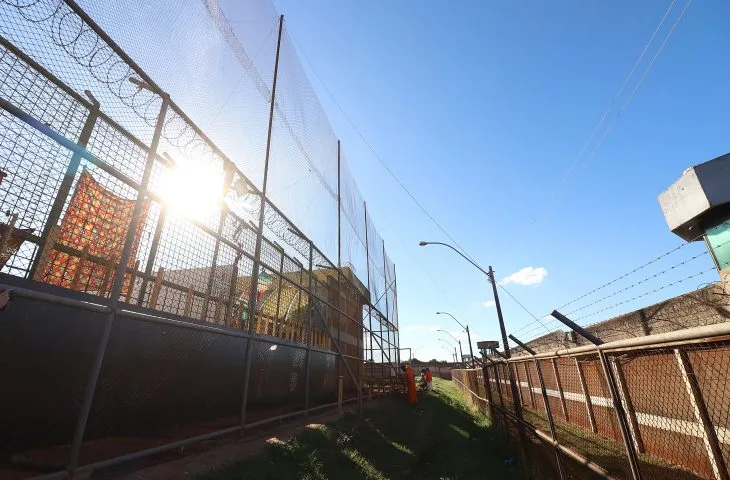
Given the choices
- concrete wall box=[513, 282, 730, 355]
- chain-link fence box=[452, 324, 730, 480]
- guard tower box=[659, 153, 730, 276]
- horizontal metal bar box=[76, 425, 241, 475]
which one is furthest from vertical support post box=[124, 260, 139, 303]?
guard tower box=[659, 153, 730, 276]

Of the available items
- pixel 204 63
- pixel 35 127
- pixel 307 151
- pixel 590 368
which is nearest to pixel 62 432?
pixel 35 127

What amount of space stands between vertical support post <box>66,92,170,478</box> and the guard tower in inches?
496

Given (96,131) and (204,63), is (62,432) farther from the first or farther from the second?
(204,63)

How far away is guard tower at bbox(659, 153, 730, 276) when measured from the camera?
9.38 meters

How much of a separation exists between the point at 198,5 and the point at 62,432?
5401 millimetres

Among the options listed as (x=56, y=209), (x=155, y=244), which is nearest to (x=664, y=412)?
(x=155, y=244)

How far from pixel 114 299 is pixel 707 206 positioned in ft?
45.1

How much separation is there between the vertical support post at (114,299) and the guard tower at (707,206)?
12608 millimetres

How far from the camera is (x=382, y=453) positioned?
6246 mm

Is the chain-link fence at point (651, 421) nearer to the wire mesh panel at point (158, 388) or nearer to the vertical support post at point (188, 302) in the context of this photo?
the wire mesh panel at point (158, 388)

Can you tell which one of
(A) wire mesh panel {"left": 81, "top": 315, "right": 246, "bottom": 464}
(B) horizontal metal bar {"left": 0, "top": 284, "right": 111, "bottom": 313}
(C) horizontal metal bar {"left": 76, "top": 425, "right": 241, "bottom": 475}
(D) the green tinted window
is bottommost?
(C) horizontal metal bar {"left": 76, "top": 425, "right": 241, "bottom": 475}

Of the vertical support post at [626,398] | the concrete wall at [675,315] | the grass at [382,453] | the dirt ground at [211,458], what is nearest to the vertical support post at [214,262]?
the dirt ground at [211,458]

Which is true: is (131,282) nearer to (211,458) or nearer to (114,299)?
(114,299)

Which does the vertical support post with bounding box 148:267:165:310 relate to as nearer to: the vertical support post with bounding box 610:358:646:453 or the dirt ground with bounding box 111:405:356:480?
the dirt ground with bounding box 111:405:356:480
